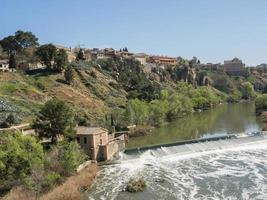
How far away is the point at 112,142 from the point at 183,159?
30.4 ft

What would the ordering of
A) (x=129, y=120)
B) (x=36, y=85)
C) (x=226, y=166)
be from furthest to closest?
(x=36, y=85), (x=129, y=120), (x=226, y=166)

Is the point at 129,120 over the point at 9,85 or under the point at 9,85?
under

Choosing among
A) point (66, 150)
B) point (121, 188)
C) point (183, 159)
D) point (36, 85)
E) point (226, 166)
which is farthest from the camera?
point (36, 85)

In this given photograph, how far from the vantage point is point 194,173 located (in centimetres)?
4188

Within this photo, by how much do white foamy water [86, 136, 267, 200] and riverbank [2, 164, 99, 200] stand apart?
3.27 ft

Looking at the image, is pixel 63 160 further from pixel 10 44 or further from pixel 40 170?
pixel 10 44

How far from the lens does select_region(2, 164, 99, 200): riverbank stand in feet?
109

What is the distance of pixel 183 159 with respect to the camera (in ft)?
159

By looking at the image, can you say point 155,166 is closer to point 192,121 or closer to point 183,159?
point 183,159

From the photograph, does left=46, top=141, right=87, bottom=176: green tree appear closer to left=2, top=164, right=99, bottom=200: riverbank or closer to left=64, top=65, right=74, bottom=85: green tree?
left=2, top=164, right=99, bottom=200: riverbank

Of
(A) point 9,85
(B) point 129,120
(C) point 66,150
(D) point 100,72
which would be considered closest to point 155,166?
(C) point 66,150

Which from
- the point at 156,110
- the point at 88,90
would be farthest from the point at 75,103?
the point at 156,110

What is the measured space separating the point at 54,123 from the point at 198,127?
3854 cm

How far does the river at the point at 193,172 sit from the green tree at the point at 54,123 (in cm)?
671
